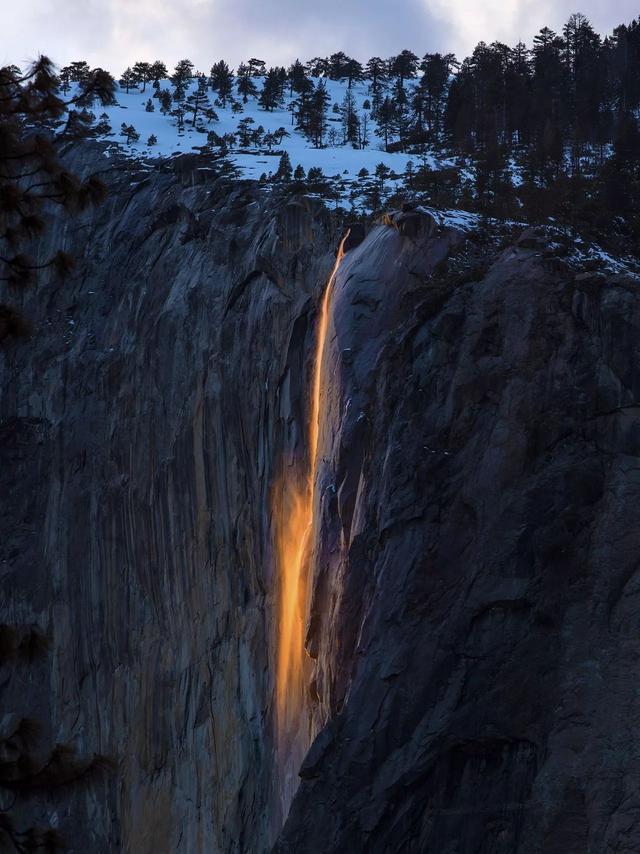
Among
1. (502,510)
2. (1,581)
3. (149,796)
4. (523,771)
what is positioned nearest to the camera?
(523,771)

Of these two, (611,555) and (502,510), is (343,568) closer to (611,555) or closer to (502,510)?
(502,510)

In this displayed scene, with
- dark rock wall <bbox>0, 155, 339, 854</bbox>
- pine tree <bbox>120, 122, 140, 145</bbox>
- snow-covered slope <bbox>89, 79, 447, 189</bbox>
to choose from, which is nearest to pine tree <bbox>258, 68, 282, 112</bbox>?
snow-covered slope <bbox>89, 79, 447, 189</bbox>

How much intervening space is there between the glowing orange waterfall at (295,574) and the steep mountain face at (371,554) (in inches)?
30.1

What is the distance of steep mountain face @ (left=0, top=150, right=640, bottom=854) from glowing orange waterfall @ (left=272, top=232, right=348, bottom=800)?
0.76m

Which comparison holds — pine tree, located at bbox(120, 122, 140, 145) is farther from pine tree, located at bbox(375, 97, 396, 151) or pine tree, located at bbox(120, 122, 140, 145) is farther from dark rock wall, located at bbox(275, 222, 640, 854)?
dark rock wall, located at bbox(275, 222, 640, 854)

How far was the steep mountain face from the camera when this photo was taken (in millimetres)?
17828

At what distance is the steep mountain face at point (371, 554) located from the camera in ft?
58.5

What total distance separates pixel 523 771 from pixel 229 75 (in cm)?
6695

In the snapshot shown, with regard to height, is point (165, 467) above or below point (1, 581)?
above

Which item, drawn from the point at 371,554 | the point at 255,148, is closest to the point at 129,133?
the point at 255,148

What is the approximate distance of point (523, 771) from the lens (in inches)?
689

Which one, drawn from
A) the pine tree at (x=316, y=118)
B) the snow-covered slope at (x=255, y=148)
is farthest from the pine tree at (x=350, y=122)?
the pine tree at (x=316, y=118)

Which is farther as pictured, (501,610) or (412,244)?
(412,244)

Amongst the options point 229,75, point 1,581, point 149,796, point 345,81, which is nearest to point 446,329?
→ point 149,796
